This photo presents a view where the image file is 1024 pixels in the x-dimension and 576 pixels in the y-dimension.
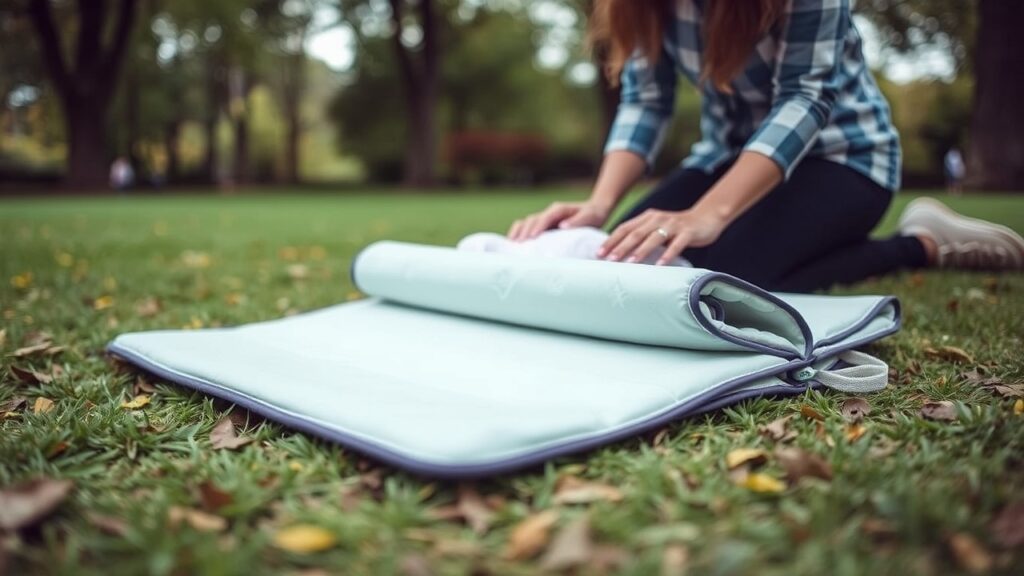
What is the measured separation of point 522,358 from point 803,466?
702 mm

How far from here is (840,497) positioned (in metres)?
1.07

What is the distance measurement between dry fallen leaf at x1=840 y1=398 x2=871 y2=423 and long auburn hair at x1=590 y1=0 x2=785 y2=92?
1.18m

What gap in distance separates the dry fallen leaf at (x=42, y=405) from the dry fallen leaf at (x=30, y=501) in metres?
0.52

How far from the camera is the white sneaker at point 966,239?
3.15 metres

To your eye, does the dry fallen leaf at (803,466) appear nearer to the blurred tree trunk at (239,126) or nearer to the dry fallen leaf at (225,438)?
the dry fallen leaf at (225,438)

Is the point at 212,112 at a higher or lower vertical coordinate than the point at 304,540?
higher

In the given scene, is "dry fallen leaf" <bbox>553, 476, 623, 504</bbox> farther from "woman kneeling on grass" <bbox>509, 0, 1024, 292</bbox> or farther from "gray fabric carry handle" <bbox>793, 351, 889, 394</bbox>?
"woman kneeling on grass" <bbox>509, 0, 1024, 292</bbox>

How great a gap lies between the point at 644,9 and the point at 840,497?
6.06 feet

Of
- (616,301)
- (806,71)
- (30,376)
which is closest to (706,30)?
(806,71)

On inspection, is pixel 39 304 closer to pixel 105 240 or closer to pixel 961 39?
pixel 105 240

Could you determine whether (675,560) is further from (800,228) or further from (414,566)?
(800,228)

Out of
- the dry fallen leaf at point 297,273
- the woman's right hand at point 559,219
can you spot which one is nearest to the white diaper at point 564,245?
the woman's right hand at point 559,219

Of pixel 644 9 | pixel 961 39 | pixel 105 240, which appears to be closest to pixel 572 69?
pixel 961 39

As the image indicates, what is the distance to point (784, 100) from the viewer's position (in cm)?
224
